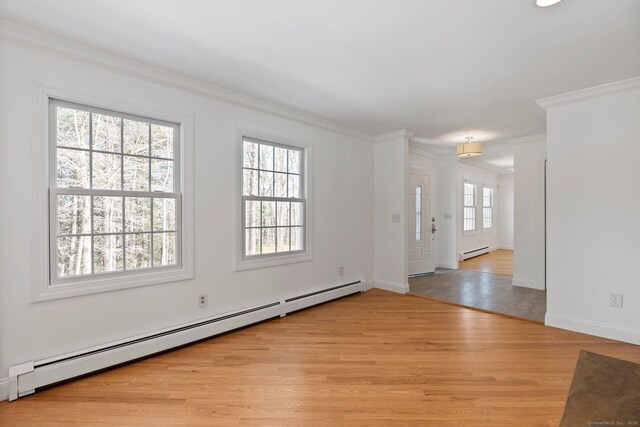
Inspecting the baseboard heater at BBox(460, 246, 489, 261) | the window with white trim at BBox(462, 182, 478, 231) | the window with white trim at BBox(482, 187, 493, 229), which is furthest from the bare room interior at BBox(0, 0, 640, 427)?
the window with white trim at BBox(482, 187, 493, 229)

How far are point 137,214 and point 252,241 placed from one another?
1.26m

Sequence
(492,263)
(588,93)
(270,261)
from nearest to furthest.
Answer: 1. (588,93)
2. (270,261)
3. (492,263)

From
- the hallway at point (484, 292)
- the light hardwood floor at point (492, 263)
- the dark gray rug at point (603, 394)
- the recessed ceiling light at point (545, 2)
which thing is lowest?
the hallway at point (484, 292)

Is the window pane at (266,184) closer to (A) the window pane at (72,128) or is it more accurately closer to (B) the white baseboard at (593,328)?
(A) the window pane at (72,128)

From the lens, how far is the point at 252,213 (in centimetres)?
371

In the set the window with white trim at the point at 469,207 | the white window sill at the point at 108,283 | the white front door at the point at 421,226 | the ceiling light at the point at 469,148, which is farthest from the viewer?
the window with white trim at the point at 469,207

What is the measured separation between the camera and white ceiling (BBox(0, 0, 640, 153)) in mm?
2010

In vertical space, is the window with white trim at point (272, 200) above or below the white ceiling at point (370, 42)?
below

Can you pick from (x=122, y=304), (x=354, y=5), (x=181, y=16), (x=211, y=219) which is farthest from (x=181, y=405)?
(x=354, y=5)

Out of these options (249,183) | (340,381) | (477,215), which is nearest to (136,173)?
(249,183)

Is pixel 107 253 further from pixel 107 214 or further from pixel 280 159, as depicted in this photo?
pixel 280 159

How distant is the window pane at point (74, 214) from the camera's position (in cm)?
243

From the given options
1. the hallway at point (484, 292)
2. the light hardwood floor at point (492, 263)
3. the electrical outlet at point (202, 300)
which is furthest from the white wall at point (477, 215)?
the electrical outlet at point (202, 300)

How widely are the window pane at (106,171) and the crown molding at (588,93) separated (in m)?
4.41
